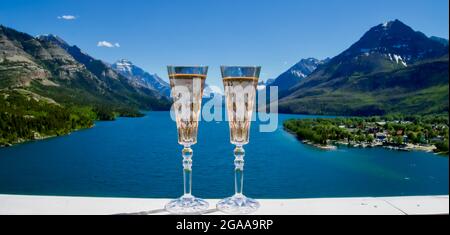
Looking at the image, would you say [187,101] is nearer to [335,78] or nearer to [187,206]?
[187,206]

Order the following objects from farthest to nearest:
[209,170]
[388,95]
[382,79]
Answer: [382,79] < [388,95] < [209,170]

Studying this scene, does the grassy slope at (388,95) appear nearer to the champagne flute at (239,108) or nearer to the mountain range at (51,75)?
the mountain range at (51,75)

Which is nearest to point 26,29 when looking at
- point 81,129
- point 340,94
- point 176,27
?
point 176,27

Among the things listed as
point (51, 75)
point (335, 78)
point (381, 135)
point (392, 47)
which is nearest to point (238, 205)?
point (381, 135)

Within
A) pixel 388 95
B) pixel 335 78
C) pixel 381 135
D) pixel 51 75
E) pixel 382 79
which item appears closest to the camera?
pixel 381 135

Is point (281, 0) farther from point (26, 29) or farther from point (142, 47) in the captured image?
point (26, 29)

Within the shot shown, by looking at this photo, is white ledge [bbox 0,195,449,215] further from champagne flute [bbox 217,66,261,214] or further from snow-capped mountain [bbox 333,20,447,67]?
snow-capped mountain [bbox 333,20,447,67]
